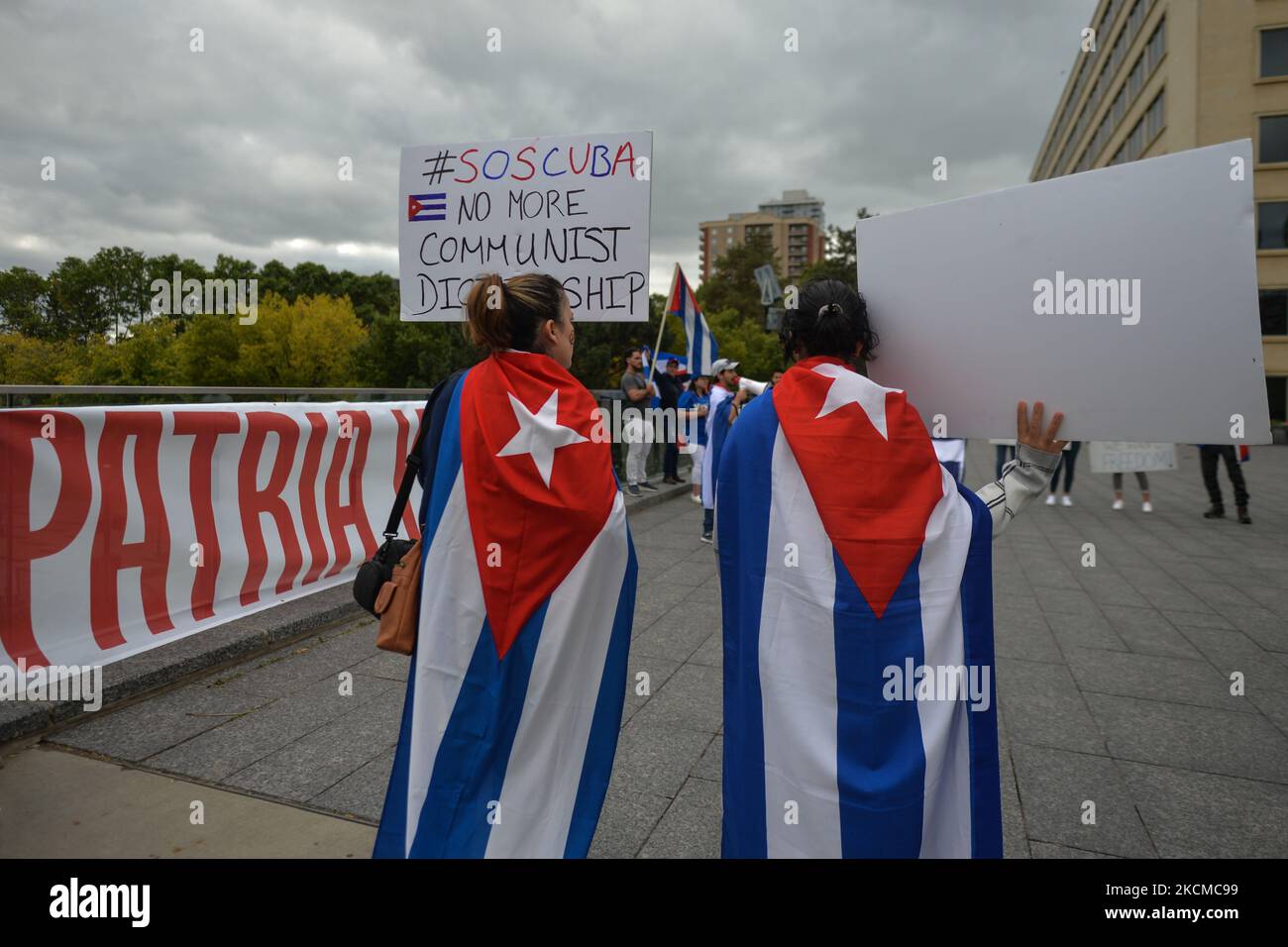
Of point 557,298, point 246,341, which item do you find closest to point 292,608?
point 557,298

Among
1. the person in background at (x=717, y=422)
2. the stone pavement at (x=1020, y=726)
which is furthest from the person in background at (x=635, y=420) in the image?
the stone pavement at (x=1020, y=726)

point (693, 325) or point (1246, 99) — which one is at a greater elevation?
point (1246, 99)

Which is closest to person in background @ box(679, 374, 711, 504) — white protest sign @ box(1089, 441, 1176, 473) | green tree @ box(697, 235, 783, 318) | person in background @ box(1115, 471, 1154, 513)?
white protest sign @ box(1089, 441, 1176, 473)

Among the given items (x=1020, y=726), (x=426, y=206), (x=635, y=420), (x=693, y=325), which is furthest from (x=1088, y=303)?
(x=635, y=420)

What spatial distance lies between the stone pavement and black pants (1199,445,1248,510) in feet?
12.7

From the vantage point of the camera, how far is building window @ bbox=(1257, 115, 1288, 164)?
94.9ft

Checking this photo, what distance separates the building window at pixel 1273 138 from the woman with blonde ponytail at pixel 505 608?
117ft

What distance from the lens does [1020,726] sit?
3770 mm

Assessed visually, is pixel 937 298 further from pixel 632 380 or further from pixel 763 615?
pixel 632 380

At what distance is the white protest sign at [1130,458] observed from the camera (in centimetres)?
1053

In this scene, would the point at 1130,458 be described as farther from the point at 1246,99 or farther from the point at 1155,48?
the point at 1155,48

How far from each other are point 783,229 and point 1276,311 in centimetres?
13020
